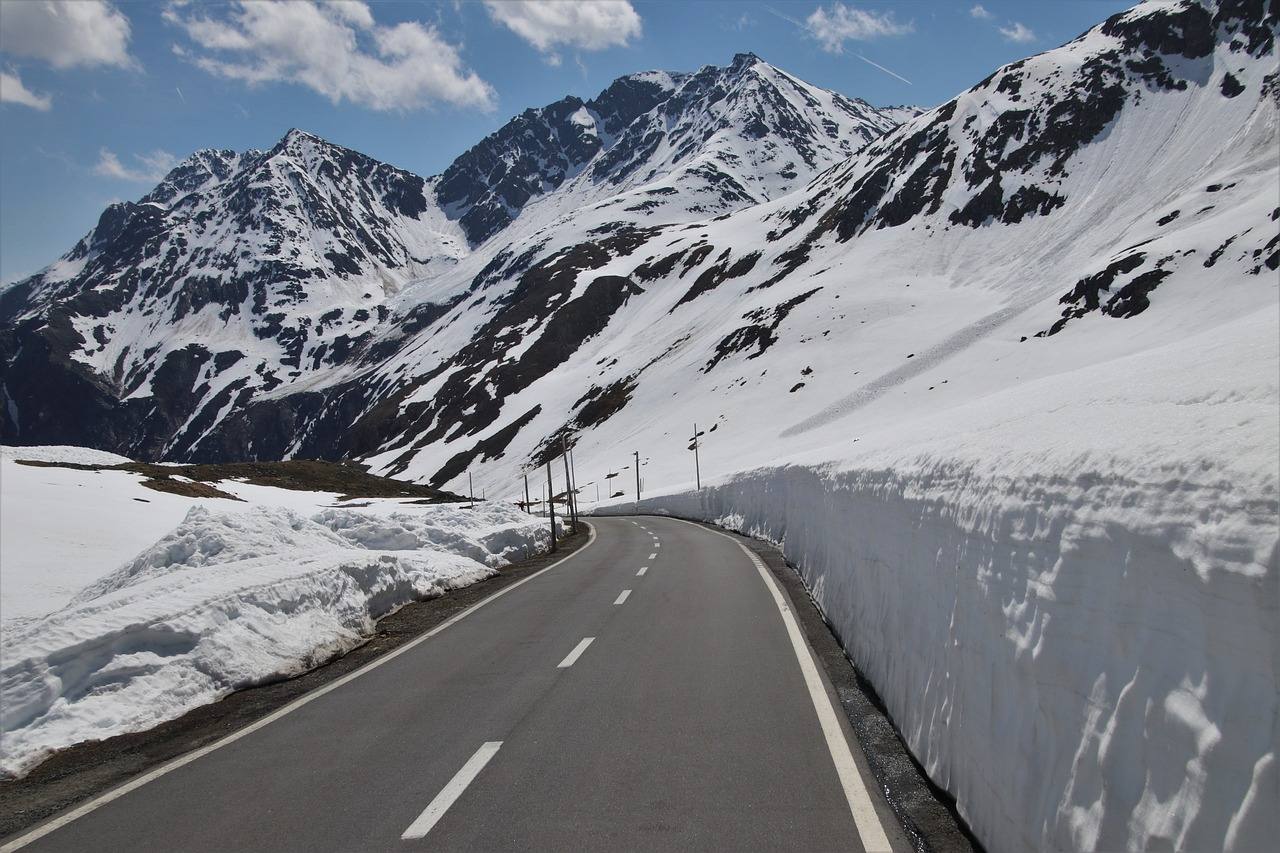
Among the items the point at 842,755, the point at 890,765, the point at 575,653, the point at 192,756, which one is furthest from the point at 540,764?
the point at 575,653

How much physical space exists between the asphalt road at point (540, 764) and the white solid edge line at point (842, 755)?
1.0 inches

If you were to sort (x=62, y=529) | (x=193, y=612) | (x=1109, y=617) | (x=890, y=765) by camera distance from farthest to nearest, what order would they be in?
(x=62, y=529) → (x=193, y=612) → (x=890, y=765) → (x=1109, y=617)

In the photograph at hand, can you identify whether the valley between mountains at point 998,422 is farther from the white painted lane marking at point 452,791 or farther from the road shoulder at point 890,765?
the white painted lane marking at point 452,791

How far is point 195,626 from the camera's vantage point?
9.32 m

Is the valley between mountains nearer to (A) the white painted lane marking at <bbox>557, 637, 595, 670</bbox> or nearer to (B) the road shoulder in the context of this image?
(B) the road shoulder

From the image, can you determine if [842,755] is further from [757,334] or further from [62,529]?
→ [757,334]

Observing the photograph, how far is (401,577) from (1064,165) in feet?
403

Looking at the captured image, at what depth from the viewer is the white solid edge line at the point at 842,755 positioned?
463 cm

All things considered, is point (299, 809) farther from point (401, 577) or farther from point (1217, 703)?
point (401, 577)

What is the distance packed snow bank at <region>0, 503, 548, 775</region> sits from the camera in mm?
7820

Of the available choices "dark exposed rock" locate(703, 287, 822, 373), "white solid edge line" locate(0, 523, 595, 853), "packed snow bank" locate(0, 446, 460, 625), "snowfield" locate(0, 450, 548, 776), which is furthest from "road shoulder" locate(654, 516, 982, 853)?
"dark exposed rock" locate(703, 287, 822, 373)

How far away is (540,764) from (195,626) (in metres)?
5.62

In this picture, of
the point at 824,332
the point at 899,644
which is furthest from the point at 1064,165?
the point at 899,644

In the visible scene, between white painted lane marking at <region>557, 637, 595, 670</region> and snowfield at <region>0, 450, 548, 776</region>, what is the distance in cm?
348
